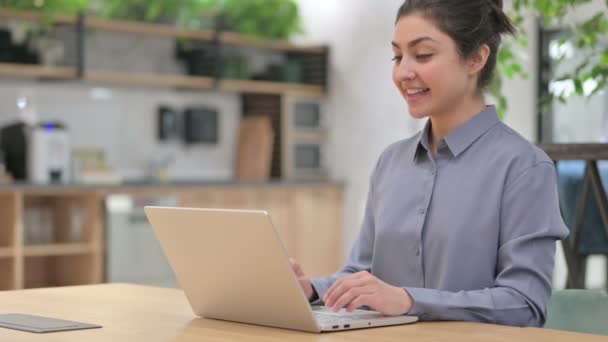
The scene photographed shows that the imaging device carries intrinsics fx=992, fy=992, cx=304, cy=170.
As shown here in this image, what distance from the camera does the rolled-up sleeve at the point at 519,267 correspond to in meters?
1.74

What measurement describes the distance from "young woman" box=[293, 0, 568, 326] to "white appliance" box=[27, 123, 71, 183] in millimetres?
4624

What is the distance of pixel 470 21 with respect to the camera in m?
2.00

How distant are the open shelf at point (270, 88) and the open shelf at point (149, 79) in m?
0.16

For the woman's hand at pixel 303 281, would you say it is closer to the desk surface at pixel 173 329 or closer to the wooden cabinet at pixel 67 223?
the desk surface at pixel 173 329

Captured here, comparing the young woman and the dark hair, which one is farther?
the dark hair

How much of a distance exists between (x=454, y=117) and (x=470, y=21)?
0.64 ft

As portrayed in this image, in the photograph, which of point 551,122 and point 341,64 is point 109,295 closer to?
point 551,122

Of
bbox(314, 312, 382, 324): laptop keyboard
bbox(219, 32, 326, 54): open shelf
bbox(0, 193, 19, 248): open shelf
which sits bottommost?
bbox(0, 193, 19, 248): open shelf

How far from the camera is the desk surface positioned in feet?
5.02

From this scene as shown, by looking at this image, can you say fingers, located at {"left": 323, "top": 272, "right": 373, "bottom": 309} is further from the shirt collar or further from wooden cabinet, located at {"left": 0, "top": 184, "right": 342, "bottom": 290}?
wooden cabinet, located at {"left": 0, "top": 184, "right": 342, "bottom": 290}

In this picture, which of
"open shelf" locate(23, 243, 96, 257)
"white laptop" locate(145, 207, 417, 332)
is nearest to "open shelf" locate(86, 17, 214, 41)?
"open shelf" locate(23, 243, 96, 257)

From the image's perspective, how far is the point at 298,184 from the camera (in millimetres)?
7289

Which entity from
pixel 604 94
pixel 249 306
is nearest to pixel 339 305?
pixel 249 306

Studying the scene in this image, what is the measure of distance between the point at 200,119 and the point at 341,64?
1.24 meters
